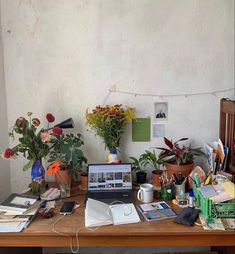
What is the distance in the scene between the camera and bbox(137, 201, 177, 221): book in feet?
4.50

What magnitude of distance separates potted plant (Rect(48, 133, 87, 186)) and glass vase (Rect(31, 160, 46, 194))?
10 centimetres

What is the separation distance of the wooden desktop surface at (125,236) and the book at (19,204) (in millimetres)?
139

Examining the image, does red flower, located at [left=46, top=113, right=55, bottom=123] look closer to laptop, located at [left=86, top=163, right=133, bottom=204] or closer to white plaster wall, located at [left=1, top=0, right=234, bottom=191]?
white plaster wall, located at [left=1, top=0, right=234, bottom=191]

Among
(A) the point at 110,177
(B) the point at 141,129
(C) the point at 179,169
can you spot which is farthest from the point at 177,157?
(A) the point at 110,177

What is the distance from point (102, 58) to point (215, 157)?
39.0 inches

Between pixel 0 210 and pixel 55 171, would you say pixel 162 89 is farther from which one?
pixel 0 210

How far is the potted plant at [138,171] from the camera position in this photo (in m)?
1.79

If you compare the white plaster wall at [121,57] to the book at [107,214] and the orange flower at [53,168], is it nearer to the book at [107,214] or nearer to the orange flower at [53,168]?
the orange flower at [53,168]

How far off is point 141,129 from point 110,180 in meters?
0.43

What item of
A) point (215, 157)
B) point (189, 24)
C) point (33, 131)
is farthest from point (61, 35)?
point (215, 157)

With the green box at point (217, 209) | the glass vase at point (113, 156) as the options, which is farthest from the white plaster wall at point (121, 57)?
the green box at point (217, 209)

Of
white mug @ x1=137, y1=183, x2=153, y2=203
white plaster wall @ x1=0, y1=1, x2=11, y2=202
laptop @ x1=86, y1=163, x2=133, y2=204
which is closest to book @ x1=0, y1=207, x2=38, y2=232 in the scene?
laptop @ x1=86, y1=163, x2=133, y2=204

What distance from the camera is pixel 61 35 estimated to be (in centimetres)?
181

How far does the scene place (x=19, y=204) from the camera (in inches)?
57.2
